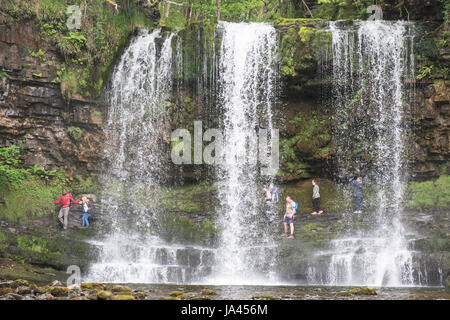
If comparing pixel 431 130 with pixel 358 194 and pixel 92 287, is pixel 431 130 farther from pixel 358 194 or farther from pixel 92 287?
pixel 92 287

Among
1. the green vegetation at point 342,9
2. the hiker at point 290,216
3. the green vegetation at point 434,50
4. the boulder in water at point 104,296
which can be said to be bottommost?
the boulder in water at point 104,296

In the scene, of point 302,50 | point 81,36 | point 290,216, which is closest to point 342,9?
point 302,50

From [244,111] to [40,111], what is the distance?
716cm

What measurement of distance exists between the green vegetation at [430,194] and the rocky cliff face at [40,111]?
1106 centimetres

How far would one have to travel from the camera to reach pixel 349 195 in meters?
18.1

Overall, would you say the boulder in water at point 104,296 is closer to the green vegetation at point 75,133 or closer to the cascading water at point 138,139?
the cascading water at point 138,139

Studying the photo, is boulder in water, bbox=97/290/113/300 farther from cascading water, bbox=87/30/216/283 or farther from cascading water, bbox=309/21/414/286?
cascading water, bbox=309/21/414/286

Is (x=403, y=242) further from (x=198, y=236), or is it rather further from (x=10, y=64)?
(x=10, y=64)

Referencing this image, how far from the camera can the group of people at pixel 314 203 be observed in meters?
17.2

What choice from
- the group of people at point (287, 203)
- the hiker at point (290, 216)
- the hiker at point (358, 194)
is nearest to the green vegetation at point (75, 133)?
the group of people at point (287, 203)

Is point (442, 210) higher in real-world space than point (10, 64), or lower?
lower

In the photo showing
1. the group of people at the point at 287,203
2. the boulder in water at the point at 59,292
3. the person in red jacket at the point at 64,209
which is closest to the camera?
the boulder in water at the point at 59,292
